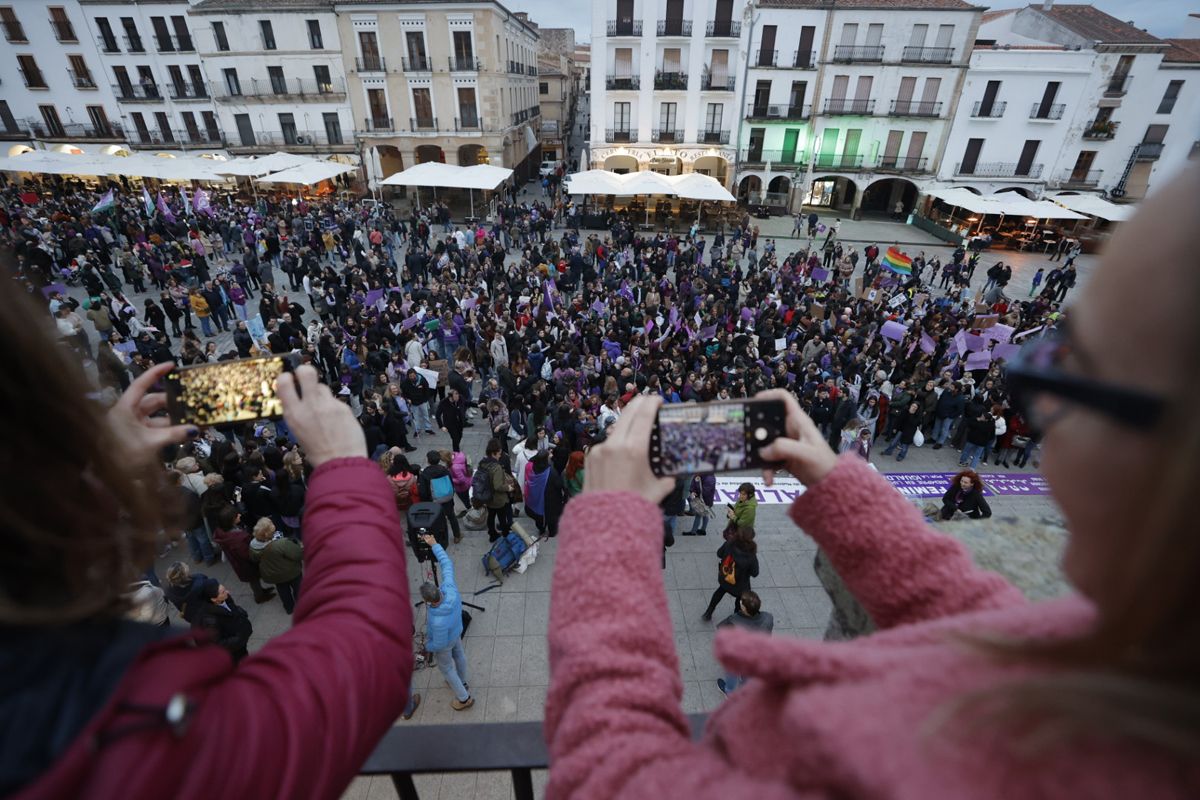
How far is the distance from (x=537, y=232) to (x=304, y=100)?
1790 centimetres

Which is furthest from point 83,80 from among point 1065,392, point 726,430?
point 1065,392

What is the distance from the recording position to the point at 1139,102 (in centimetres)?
2936

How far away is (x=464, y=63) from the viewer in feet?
100

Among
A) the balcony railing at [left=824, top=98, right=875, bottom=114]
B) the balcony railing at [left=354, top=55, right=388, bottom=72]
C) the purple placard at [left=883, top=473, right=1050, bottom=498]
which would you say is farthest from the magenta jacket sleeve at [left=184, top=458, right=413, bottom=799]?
the balcony railing at [left=354, top=55, right=388, bottom=72]

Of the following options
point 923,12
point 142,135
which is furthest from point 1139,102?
point 142,135

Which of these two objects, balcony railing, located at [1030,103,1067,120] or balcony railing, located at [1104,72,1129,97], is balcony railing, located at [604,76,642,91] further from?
balcony railing, located at [1104,72,1129,97]

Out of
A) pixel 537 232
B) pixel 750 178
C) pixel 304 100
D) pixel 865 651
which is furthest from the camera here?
pixel 750 178

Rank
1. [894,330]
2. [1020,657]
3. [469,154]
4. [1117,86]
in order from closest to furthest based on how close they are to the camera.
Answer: [1020,657]
[894,330]
[1117,86]
[469,154]

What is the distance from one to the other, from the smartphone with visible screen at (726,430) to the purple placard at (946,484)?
1007cm

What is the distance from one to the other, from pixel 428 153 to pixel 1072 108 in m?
35.8

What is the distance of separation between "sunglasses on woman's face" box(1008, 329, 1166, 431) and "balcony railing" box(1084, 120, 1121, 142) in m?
Result: 40.8

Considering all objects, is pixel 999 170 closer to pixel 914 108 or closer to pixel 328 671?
pixel 914 108

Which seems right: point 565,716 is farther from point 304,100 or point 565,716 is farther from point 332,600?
point 304,100

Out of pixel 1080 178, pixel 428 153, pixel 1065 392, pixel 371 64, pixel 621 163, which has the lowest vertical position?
pixel 1080 178
